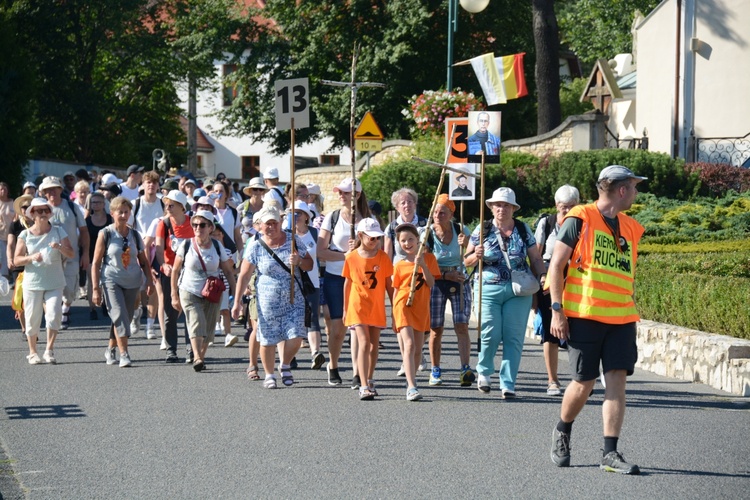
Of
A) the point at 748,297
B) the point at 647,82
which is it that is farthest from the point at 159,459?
the point at 647,82

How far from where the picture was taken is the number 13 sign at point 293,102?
42.1 ft

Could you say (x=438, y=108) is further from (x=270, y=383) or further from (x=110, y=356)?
(x=270, y=383)

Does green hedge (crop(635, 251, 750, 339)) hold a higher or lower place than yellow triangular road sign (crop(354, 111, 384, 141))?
lower

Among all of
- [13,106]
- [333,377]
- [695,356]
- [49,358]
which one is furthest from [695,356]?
[13,106]

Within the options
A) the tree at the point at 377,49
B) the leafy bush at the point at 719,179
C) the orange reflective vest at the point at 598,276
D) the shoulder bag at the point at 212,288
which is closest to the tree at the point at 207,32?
the tree at the point at 377,49

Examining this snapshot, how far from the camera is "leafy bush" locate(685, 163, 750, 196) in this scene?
26703 mm

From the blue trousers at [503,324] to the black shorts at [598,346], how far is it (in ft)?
9.15

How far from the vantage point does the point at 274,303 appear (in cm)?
1104

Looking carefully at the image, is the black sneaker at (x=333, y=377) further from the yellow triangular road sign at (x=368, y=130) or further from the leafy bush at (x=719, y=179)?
the leafy bush at (x=719, y=179)

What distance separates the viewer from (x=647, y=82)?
1383 inches

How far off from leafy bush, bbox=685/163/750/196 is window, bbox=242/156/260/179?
46.6 m

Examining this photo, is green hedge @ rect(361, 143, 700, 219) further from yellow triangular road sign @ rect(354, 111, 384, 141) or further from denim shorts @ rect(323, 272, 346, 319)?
denim shorts @ rect(323, 272, 346, 319)

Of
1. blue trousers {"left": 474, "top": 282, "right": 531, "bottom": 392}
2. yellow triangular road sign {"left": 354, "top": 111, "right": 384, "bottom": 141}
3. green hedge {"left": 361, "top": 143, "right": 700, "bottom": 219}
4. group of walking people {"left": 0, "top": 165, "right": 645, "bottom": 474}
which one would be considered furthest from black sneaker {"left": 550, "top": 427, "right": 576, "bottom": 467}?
green hedge {"left": 361, "top": 143, "right": 700, "bottom": 219}

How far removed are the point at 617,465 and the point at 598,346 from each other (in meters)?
0.71
